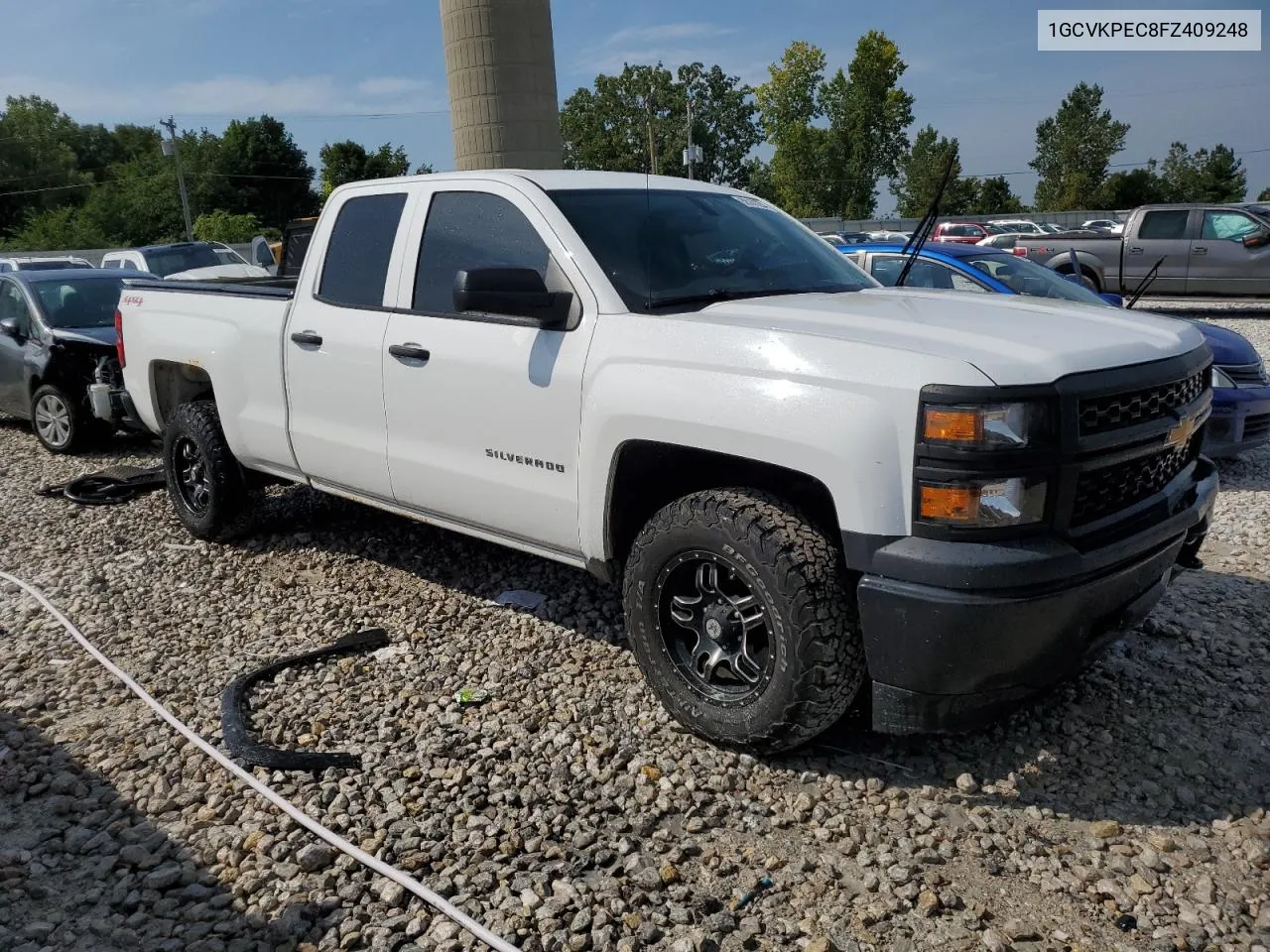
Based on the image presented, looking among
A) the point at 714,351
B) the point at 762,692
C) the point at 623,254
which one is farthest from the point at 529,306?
the point at 762,692

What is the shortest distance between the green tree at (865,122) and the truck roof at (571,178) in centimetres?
4978

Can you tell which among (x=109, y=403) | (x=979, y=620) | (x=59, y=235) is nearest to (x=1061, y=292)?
(x=979, y=620)

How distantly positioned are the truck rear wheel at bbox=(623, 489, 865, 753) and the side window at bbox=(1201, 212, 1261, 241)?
49.5 feet

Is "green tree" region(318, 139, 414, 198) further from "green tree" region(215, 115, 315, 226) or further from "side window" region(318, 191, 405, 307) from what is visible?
"side window" region(318, 191, 405, 307)

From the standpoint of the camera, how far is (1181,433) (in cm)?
315

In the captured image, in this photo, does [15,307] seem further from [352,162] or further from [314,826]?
[352,162]

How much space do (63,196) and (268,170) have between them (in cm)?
1571

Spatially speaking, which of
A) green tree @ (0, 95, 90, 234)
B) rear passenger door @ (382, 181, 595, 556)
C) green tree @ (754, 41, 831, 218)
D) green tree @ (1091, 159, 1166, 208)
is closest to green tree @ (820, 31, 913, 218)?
green tree @ (754, 41, 831, 218)

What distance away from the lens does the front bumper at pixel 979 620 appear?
2691 mm

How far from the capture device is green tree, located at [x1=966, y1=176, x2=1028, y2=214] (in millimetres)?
56250

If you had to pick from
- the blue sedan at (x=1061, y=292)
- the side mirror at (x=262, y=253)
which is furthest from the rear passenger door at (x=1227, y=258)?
the side mirror at (x=262, y=253)

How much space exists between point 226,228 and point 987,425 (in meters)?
63.5

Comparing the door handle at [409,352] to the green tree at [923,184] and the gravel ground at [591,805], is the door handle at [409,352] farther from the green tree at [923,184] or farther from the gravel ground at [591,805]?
the green tree at [923,184]

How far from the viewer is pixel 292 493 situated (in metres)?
7.01
